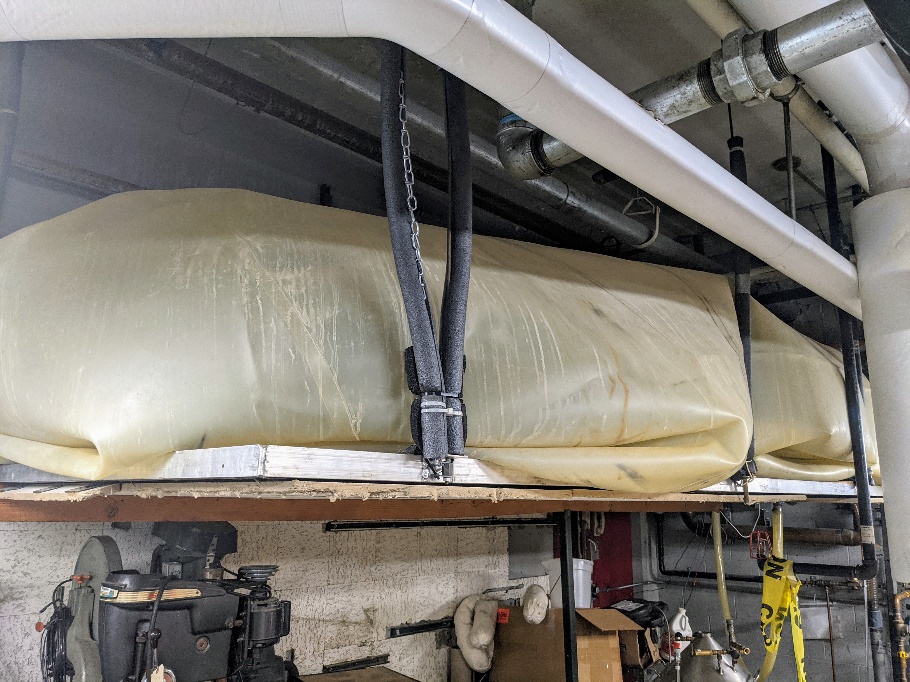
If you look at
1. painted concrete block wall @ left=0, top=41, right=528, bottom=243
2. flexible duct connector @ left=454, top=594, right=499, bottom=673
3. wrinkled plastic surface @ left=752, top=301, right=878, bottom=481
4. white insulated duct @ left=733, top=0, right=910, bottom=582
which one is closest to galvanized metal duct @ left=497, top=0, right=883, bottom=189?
white insulated duct @ left=733, top=0, right=910, bottom=582

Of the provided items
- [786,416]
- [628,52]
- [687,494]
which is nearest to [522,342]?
[687,494]

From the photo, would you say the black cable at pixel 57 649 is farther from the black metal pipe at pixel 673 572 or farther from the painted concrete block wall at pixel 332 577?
the black metal pipe at pixel 673 572

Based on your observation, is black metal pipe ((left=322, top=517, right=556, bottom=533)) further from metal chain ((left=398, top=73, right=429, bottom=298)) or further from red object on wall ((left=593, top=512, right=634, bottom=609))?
metal chain ((left=398, top=73, right=429, bottom=298))

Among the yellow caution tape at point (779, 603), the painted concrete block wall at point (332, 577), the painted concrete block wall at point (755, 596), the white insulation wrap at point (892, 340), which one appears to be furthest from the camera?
the painted concrete block wall at point (755, 596)

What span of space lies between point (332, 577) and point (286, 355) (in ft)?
5.30

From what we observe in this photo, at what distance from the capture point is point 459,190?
0.81 m

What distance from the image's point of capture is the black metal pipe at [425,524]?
210 centimetres

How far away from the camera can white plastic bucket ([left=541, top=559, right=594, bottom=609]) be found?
2588mm

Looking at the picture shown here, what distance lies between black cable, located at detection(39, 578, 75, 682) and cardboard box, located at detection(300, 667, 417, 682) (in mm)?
886

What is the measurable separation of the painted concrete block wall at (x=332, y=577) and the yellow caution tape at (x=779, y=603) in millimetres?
1040

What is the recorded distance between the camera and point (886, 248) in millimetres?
1281

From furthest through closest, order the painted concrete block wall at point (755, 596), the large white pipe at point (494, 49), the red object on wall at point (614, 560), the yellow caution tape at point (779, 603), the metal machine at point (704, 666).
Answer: the red object on wall at point (614, 560), the painted concrete block wall at point (755, 596), the metal machine at point (704, 666), the yellow caution tape at point (779, 603), the large white pipe at point (494, 49)

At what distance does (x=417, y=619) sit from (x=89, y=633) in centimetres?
132

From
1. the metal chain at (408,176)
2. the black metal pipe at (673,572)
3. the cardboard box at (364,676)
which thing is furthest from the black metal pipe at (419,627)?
the metal chain at (408,176)
